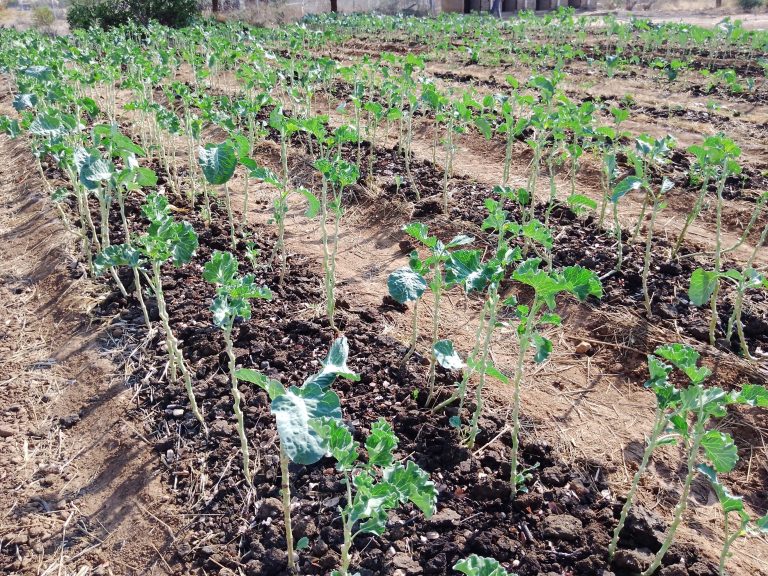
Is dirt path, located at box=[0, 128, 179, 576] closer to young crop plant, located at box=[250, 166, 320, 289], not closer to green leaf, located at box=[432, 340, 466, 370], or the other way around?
young crop plant, located at box=[250, 166, 320, 289]

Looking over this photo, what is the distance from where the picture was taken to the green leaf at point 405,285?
246cm

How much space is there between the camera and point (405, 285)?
2494 millimetres

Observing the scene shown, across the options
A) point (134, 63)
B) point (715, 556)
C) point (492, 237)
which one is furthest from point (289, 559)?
point (134, 63)

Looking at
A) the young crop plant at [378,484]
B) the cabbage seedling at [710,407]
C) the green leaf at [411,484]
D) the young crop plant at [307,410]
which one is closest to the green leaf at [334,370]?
the young crop plant at [307,410]

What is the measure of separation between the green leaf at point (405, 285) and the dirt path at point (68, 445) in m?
1.23

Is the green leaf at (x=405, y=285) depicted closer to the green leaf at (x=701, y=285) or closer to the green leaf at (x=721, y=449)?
the green leaf at (x=721, y=449)

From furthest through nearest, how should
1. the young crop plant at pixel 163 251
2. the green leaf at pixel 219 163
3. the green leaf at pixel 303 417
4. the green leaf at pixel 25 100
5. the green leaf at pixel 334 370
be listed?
the green leaf at pixel 25 100, the green leaf at pixel 219 163, the young crop plant at pixel 163 251, the green leaf at pixel 334 370, the green leaf at pixel 303 417

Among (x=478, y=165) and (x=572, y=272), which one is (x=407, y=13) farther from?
(x=572, y=272)

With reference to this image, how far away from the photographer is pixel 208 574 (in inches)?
84.4

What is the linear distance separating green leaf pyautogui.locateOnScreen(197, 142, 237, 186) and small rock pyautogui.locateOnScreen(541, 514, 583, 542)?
2272mm

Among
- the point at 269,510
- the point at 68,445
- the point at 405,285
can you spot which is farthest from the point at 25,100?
the point at 269,510

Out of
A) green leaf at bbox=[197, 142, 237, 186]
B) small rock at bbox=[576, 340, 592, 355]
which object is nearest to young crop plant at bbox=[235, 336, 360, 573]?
green leaf at bbox=[197, 142, 237, 186]

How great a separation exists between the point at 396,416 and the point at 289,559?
841 millimetres

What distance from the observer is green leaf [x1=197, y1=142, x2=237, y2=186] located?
3215 mm
